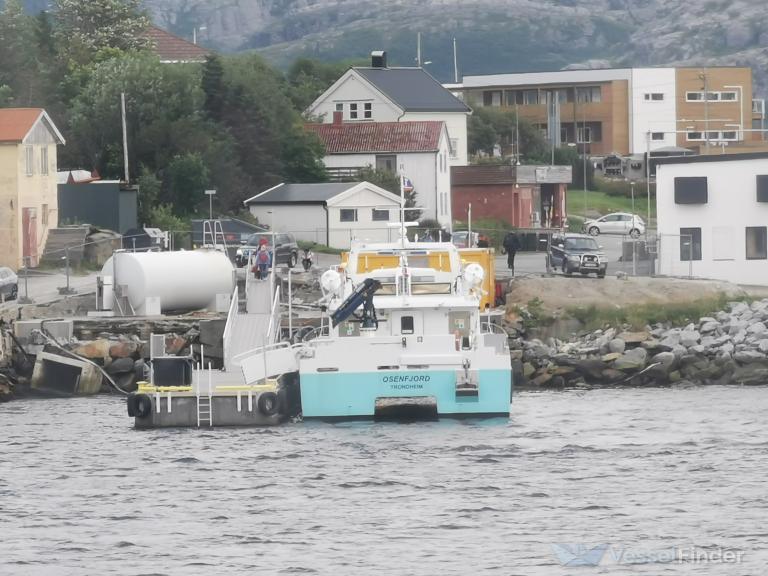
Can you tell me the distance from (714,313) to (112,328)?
1804cm

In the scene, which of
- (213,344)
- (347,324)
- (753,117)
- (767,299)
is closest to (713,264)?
(767,299)

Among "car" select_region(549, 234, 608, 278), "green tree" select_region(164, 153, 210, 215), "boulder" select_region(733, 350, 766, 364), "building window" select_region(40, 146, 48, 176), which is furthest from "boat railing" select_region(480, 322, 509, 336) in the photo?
"green tree" select_region(164, 153, 210, 215)

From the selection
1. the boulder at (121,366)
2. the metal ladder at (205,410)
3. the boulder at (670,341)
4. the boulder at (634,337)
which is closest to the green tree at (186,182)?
the boulder at (121,366)

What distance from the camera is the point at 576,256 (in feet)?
206

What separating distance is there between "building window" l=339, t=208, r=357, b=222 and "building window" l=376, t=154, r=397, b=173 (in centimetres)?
1371

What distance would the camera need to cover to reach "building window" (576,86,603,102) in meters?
142

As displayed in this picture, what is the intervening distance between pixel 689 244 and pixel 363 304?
25.2 metres

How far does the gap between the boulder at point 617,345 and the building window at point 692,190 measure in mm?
12603

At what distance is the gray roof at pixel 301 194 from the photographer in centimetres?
8012

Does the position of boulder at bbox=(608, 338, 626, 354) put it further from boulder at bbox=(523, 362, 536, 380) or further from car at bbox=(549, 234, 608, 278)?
car at bbox=(549, 234, 608, 278)

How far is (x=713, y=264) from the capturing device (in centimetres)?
6262

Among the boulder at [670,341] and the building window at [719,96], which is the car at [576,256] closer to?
the boulder at [670,341]

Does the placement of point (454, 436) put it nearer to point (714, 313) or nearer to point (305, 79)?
point (714, 313)

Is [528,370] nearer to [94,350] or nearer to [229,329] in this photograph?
[229,329]
